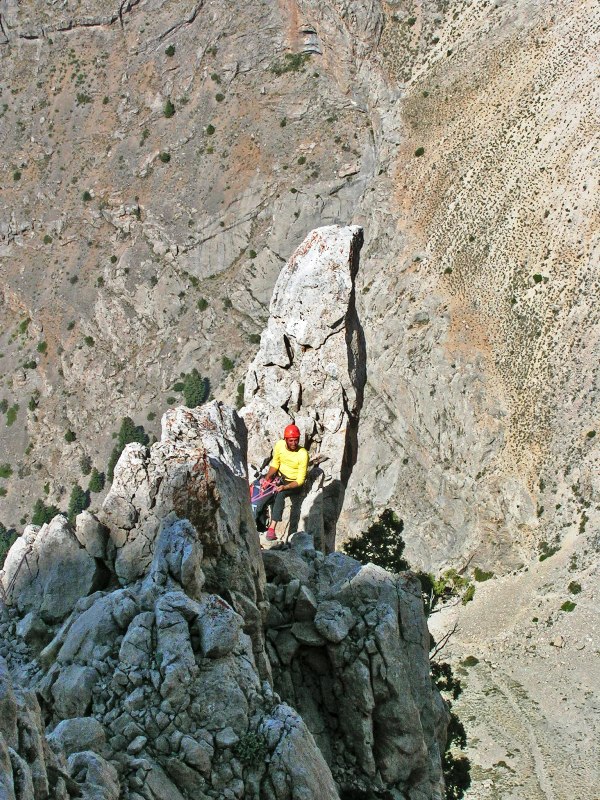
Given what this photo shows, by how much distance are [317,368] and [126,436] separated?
75474 millimetres

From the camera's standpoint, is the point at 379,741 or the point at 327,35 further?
the point at 327,35

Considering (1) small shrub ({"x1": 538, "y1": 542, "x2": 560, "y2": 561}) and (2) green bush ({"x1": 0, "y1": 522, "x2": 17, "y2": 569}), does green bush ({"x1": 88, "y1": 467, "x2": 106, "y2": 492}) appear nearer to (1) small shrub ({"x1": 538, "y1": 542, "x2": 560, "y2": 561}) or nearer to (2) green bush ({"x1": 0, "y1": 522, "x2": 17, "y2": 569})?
(2) green bush ({"x1": 0, "y1": 522, "x2": 17, "y2": 569})

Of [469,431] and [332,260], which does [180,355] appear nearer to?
[469,431]

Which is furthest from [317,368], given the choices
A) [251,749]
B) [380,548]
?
[380,548]

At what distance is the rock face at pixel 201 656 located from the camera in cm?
Result: 1165

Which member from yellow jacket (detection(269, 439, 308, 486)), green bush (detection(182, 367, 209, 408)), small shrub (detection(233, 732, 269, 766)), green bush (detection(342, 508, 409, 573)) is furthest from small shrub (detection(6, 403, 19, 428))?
small shrub (detection(233, 732, 269, 766))

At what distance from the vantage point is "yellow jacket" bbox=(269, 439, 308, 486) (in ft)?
71.6

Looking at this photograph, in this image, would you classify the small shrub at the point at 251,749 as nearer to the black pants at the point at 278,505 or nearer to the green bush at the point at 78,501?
the black pants at the point at 278,505

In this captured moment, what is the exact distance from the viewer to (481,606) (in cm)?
6581

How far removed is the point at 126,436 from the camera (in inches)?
3846

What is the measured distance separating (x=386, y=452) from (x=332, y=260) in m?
56.3

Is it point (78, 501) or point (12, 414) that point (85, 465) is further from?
point (12, 414)

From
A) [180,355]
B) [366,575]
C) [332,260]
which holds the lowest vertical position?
[366,575]

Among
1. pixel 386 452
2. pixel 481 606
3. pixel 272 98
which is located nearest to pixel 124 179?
pixel 272 98
